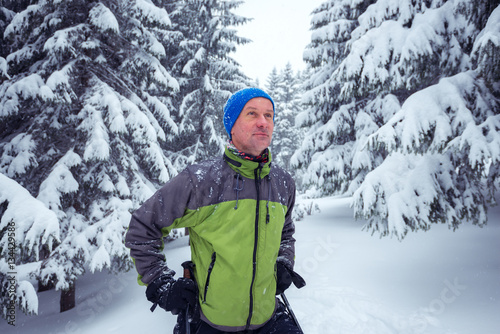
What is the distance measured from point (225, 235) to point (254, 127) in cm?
81

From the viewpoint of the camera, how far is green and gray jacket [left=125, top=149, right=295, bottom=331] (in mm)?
1883

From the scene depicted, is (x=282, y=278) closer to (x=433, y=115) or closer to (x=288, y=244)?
(x=288, y=244)

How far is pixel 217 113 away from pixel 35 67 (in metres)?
7.23

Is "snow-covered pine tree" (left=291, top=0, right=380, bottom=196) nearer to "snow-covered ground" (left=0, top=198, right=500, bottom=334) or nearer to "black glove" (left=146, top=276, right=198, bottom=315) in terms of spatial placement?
"snow-covered ground" (left=0, top=198, right=500, bottom=334)

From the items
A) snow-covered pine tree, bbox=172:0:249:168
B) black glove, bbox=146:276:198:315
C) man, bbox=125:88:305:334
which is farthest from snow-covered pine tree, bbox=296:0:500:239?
snow-covered pine tree, bbox=172:0:249:168

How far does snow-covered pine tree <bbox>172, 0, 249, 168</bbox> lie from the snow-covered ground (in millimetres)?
5545

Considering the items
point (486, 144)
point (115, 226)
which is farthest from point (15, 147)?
point (486, 144)

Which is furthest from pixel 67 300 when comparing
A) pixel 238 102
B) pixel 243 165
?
pixel 238 102

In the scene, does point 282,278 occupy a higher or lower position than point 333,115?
lower

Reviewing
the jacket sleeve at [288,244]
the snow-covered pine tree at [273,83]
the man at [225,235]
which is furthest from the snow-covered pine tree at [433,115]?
the snow-covered pine tree at [273,83]

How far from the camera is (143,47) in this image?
26.7 ft

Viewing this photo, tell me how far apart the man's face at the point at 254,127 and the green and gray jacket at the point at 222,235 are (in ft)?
0.42

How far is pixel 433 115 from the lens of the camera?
4359mm

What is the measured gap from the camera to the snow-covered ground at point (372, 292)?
4.61m
